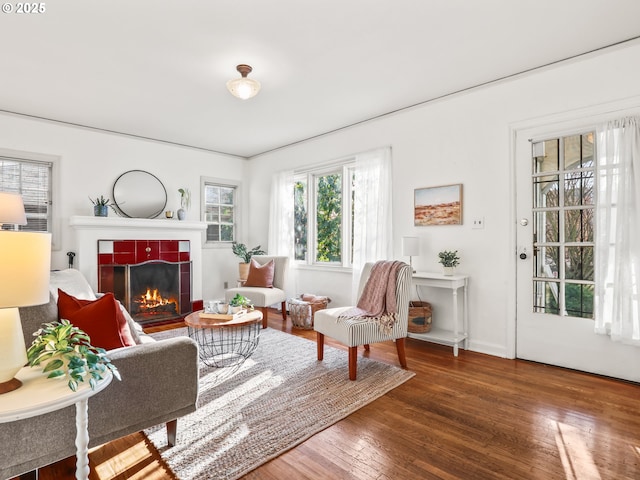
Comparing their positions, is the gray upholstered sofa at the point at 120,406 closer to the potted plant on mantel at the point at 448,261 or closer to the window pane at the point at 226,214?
the potted plant on mantel at the point at 448,261

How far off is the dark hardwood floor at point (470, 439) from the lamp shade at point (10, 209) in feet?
7.65

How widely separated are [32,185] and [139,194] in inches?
46.9

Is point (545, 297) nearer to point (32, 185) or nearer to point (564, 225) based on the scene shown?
point (564, 225)

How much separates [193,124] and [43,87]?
5.11ft

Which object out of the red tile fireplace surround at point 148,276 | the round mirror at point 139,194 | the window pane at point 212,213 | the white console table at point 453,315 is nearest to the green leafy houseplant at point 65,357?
the white console table at point 453,315

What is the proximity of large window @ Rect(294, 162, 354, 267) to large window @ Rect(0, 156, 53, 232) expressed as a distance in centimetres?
325

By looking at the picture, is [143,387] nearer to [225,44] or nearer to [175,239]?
[225,44]

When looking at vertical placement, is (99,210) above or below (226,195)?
below

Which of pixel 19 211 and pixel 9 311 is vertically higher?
pixel 19 211

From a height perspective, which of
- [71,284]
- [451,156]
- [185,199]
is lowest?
[71,284]

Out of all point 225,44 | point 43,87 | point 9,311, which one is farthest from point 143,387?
point 43,87

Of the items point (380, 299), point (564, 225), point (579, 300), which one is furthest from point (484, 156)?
point (380, 299)

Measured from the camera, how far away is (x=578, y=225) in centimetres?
296

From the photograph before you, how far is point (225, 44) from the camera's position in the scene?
8.82 feet
